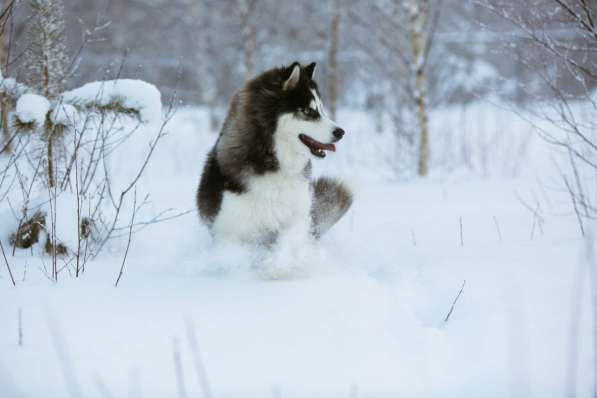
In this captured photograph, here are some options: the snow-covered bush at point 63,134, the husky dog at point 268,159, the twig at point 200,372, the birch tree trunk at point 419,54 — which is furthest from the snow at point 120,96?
the birch tree trunk at point 419,54

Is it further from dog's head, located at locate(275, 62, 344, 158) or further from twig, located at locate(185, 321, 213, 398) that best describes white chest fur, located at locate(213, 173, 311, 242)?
twig, located at locate(185, 321, 213, 398)

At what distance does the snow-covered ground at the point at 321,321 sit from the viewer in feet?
5.77

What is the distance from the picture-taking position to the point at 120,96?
3275 mm

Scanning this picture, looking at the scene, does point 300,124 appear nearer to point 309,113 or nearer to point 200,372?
point 309,113

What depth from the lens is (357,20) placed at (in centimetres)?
790

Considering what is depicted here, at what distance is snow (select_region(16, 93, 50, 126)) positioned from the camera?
305 centimetres

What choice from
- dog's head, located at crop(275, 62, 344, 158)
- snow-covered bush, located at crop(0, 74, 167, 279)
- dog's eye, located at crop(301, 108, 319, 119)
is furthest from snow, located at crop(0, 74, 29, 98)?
dog's eye, located at crop(301, 108, 319, 119)

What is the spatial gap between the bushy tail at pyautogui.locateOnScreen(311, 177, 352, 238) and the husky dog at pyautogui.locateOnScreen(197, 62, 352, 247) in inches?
18.0

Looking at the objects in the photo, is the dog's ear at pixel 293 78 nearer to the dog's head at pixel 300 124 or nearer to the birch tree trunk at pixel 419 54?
the dog's head at pixel 300 124

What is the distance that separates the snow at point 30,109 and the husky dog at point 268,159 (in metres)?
1.10

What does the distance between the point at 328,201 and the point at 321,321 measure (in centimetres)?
182

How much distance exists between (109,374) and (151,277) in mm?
1187

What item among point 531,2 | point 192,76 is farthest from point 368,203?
point 192,76

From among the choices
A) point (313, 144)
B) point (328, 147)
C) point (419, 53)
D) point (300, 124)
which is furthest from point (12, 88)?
point (419, 53)
